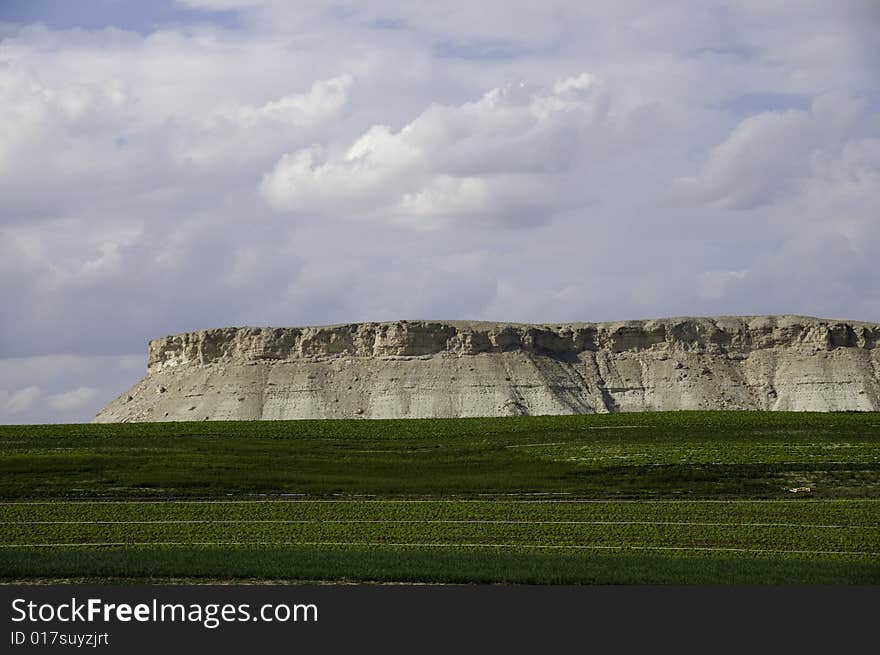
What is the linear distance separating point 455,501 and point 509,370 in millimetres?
84774

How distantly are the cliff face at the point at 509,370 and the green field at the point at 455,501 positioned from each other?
169ft

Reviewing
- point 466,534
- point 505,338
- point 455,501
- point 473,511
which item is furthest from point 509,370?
point 466,534

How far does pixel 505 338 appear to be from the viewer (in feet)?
440

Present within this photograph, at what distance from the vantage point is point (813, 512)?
138 ft

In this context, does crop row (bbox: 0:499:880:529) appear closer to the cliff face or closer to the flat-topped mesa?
the cliff face

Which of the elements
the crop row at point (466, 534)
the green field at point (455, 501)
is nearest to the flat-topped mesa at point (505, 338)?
the green field at point (455, 501)

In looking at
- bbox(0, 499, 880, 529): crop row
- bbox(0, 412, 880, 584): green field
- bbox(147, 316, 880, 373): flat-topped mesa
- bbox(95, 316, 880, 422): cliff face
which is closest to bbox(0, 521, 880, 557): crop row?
bbox(0, 412, 880, 584): green field

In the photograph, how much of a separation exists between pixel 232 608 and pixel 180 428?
4998 cm

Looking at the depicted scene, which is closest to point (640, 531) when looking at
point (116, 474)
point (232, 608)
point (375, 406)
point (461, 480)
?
point (461, 480)

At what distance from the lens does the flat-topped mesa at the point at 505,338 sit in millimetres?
134000

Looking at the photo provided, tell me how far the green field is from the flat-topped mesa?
2399 inches

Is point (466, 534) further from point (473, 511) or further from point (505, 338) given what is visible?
point (505, 338)

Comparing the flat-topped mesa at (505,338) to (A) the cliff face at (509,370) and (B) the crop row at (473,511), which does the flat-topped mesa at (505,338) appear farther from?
(B) the crop row at (473,511)

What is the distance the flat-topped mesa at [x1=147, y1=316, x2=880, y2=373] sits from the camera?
134 m
